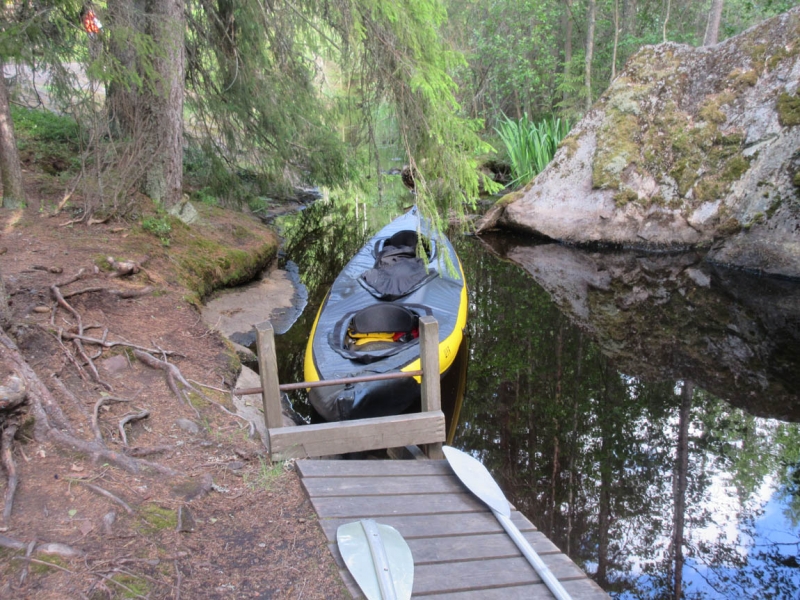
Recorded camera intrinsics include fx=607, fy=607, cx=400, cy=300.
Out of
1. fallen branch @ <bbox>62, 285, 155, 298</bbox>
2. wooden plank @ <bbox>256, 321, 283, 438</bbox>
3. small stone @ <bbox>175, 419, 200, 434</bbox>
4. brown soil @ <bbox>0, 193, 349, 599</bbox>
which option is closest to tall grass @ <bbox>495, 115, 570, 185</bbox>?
fallen branch @ <bbox>62, 285, 155, 298</bbox>

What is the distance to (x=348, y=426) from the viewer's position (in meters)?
3.66

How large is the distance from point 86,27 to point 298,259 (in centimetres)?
652

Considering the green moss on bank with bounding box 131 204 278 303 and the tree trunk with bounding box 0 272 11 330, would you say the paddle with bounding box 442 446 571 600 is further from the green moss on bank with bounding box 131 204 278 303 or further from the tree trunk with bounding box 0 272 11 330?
the green moss on bank with bounding box 131 204 278 303

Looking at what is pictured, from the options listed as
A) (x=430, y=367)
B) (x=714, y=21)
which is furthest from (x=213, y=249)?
(x=714, y=21)

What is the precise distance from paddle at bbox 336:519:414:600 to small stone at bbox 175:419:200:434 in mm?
1308

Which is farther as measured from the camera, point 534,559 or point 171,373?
point 171,373

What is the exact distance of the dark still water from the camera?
416cm

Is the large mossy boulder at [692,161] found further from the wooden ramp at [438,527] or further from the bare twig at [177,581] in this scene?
the bare twig at [177,581]

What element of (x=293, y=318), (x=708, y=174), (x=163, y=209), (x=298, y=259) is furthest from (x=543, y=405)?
(x=708, y=174)

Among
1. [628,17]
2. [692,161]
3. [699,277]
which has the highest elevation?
[628,17]

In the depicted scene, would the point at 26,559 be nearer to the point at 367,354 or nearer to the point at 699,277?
the point at 367,354

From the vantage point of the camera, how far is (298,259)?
38.0 feet

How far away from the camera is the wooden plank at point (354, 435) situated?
139 inches

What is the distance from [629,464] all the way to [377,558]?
329 cm
